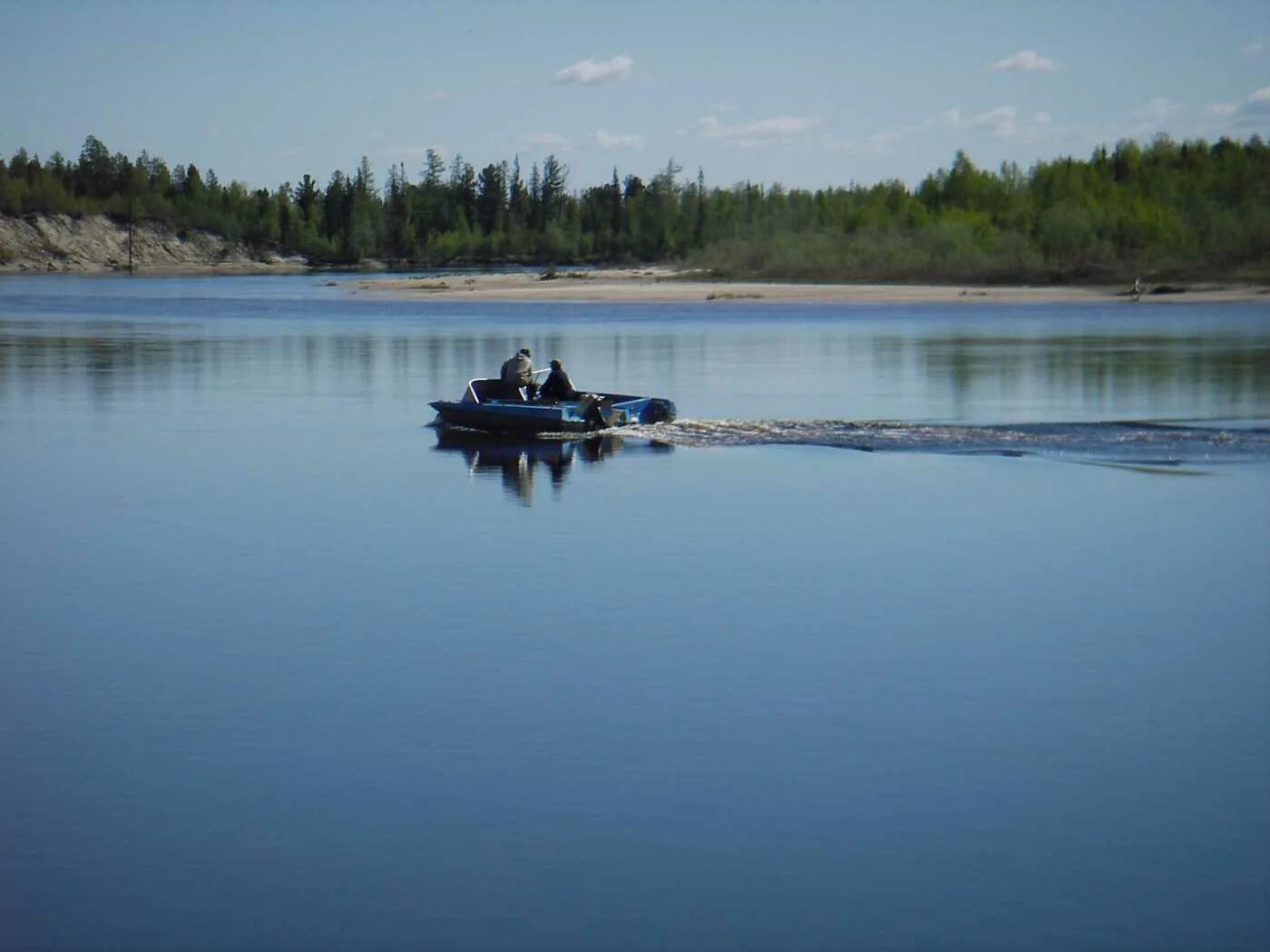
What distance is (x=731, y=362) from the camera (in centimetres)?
5375

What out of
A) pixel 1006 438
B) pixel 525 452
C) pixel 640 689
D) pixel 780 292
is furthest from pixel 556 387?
pixel 780 292

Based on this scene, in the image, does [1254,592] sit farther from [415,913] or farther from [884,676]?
[415,913]

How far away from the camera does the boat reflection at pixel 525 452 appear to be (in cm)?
2838

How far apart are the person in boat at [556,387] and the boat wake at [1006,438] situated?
1445mm

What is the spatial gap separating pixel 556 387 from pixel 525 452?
1.95m

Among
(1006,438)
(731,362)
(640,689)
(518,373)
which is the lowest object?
(640,689)

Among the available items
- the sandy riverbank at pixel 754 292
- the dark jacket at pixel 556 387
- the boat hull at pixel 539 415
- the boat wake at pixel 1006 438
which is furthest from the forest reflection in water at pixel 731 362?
the sandy riverbank at pixel 754 292

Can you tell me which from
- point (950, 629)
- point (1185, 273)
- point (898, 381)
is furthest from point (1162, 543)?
point (1185, 273)

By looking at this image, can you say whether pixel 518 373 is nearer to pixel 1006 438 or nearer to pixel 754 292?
pixel 1006 438

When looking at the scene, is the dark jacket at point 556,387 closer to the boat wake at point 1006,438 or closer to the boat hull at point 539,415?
the boat hull at point 539,415

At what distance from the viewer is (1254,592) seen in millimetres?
18297

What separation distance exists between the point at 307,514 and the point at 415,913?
14.2m

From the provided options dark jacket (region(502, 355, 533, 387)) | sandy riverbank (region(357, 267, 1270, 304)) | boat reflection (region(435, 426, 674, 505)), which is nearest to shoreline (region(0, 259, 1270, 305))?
sandy riverbank (region(357, 267, 1270, 304))

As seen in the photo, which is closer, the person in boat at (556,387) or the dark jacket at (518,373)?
the person in boat at (556,387)
